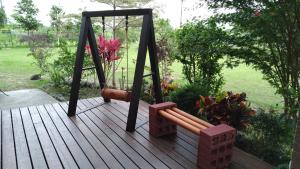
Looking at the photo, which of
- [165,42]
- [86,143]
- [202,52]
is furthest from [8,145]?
[165,42]

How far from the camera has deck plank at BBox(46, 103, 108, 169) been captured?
7.14 ft

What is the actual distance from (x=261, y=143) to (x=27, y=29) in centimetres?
657

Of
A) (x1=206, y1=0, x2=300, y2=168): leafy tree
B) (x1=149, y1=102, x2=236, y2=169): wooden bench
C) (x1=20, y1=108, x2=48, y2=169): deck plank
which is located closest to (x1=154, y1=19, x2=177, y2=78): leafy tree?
(x1=206, y1=0, x2=300, y2=168): leafy tree

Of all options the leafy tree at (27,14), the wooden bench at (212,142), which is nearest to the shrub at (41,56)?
the leafy tree at (27,14)

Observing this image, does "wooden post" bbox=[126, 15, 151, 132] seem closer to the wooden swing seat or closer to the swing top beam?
the swing top beam

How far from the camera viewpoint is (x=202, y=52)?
3.25 meters

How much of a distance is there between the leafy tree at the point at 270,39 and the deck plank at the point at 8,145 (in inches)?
99.4

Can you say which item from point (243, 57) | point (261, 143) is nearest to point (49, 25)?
point (243, 57)

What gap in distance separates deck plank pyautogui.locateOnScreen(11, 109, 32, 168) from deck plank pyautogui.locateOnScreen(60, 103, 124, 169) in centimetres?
60

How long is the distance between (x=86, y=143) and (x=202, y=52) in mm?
1829

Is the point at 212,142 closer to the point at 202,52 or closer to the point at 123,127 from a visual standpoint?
the point at 123,127

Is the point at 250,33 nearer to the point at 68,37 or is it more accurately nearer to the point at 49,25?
the point at 68,37

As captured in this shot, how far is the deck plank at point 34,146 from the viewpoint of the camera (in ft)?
7.09

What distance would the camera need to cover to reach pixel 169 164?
7.06 feet
